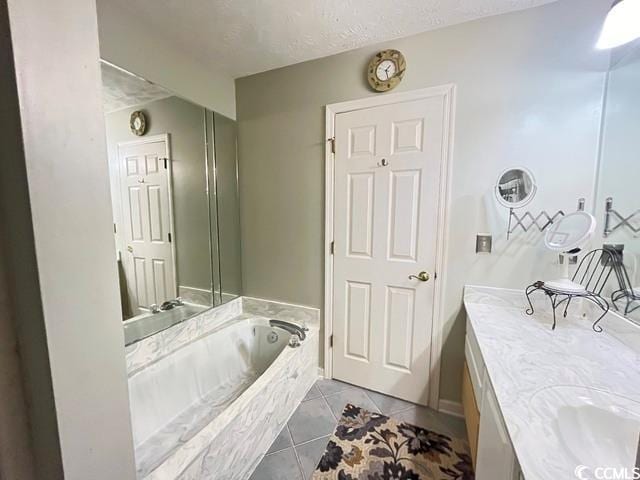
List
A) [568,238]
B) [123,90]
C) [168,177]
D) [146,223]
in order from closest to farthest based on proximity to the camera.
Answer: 1. [568,238]
2. [123,90]
3. [146,223]
4. [168,177]

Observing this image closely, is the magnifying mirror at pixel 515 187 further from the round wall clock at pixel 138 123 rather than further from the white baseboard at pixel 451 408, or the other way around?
the round wall clock at pixel 138 123

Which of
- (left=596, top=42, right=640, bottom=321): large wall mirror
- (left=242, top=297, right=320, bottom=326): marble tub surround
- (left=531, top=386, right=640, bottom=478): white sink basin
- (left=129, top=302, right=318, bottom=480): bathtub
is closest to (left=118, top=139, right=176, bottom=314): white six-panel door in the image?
(left=129, top=302, right=318, bottom=480): bathtub

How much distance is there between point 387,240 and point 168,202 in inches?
64.3

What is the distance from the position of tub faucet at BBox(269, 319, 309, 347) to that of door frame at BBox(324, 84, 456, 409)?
230mm

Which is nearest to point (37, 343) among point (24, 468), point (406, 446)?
point (24, 468)

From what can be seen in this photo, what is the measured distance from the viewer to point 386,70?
1787mm

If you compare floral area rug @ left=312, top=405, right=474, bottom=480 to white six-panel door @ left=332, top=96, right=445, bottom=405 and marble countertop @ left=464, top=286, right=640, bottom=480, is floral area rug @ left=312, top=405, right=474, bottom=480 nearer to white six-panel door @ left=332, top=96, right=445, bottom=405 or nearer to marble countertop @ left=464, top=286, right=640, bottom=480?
white six-panel door @ left=332, top=96, right=445, bottom=405

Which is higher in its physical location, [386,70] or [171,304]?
[386,70]

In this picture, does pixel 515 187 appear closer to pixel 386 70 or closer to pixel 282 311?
pixel 386 70

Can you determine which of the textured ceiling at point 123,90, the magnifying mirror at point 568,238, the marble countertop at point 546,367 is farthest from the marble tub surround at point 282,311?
the textured ceiling at point 123,90

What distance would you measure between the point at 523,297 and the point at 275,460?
172 centimetres

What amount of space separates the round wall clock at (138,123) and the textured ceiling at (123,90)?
0.19ft

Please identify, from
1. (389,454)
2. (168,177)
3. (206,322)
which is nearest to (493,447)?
(389,454)

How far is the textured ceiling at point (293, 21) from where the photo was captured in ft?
4.75
